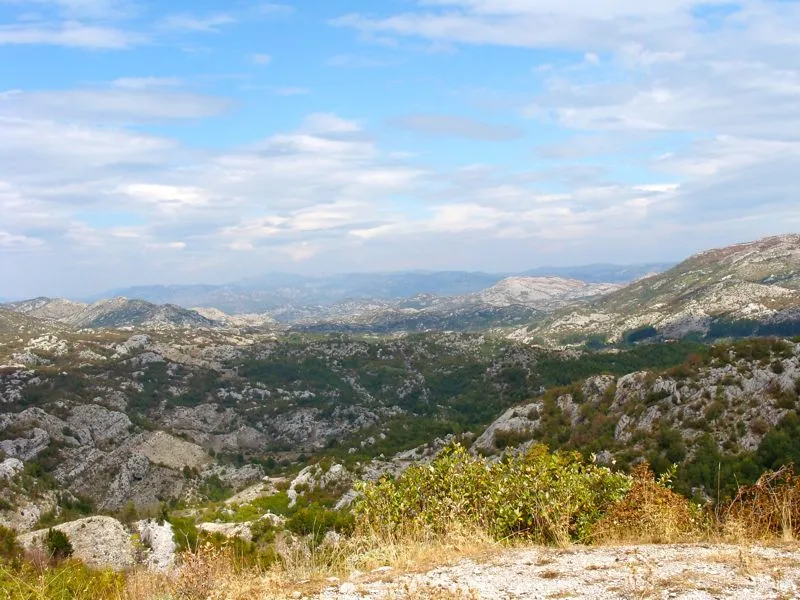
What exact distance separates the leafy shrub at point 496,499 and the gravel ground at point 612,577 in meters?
1.87

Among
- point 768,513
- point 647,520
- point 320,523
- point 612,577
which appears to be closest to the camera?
point 612,577

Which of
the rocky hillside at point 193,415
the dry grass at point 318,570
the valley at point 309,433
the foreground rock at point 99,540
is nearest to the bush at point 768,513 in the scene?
the valley at point 309,433

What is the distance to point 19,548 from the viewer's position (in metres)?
30.7

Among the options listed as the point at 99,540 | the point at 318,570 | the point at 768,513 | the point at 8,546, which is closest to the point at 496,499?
the point at 318,570

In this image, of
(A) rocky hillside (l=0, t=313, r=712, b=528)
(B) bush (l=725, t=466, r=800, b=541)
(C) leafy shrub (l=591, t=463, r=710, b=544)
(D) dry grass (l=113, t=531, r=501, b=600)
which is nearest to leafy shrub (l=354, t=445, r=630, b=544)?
(C) leafy shrub (l=591, t=463, r=710, b=544)

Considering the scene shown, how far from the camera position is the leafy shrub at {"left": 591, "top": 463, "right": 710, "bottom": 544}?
1220 centimetres

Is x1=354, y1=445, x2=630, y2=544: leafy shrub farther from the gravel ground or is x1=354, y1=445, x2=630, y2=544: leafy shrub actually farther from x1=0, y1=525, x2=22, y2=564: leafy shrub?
x1=0, y1=525, x2=22, y2=564: leafy shrub

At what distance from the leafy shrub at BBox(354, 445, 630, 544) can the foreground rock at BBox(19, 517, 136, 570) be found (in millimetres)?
33061

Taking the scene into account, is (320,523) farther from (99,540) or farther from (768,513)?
(768,513)

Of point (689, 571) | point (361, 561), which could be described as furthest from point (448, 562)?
point (689, 571)

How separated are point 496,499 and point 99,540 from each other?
139 feet

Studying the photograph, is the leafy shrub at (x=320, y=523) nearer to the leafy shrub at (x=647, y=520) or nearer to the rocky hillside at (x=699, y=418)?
the leafy shrub at (x=647, y=520)

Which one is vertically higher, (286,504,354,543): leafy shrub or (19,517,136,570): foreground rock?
(286,504,354,543): leafy shrub

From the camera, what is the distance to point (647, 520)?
506 inches
